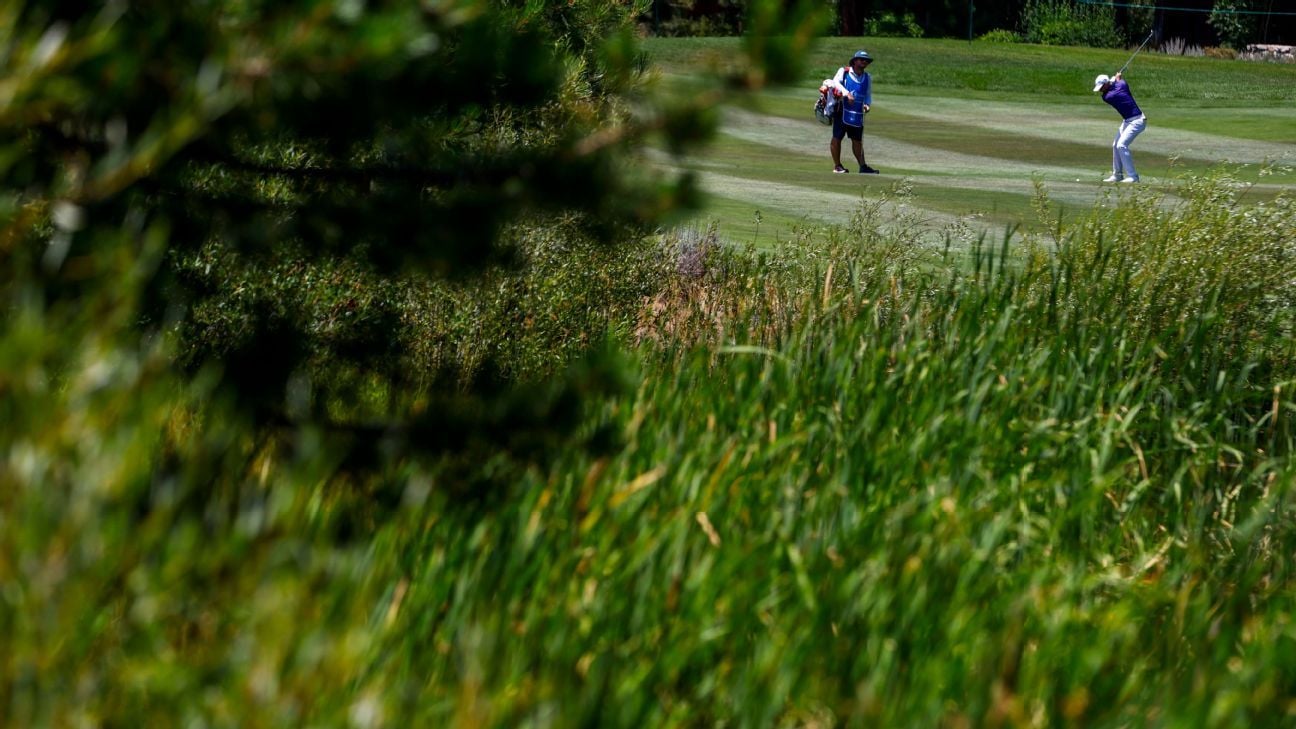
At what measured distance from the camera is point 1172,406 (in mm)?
6113

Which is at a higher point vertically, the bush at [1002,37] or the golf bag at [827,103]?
the golf bag at [827,103]

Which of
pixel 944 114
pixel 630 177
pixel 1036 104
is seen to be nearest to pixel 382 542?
pixel 630 177

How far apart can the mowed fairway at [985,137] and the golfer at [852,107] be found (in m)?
0.49

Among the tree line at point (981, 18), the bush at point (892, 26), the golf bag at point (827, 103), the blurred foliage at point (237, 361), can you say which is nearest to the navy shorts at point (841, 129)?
the golf bag at point (827, 103)

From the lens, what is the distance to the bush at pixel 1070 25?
4894 centimetres

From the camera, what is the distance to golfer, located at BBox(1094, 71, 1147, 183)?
72.2ft

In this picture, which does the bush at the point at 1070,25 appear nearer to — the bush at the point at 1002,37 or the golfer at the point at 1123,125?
the bush at the point at 1002,37

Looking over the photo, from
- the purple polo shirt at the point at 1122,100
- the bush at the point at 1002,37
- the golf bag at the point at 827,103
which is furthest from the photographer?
the bush at the point at 1002,37

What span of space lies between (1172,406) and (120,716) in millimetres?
4646

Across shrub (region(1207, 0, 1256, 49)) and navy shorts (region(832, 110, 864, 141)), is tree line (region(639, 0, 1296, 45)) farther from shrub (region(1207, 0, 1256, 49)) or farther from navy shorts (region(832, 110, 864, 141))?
navy shorts (region(832, 110, 864, 141))

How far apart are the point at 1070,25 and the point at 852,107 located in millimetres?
29548

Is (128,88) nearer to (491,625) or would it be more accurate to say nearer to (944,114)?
(491,625)

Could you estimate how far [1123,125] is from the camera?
2230 centimetres

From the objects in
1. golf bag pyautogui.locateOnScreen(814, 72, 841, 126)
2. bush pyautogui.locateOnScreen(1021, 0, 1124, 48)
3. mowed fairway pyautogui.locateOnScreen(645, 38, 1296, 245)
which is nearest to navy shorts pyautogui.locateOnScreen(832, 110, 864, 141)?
golf bag pyautogui.locateOnScreen(814, 72, 841, 126)
